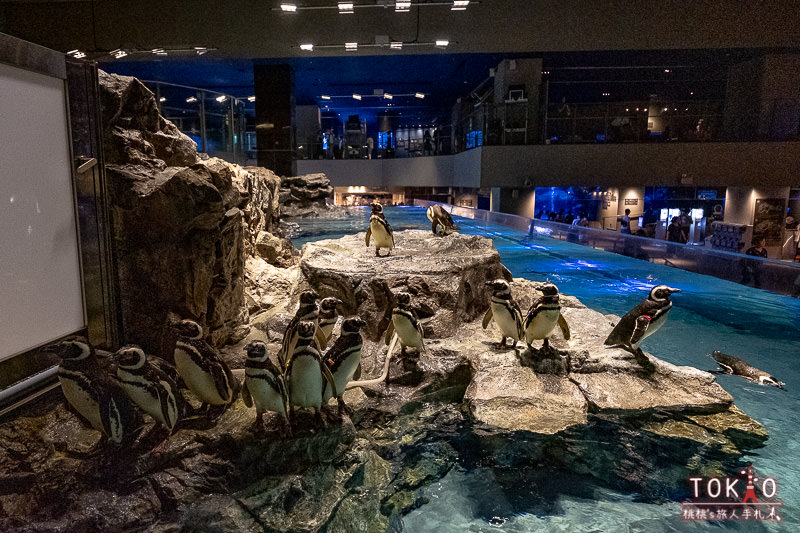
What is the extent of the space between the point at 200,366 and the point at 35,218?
112cm

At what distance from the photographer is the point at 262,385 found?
2.42 metres

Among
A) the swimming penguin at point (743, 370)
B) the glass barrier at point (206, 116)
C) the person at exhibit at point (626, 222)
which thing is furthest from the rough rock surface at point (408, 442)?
the person at exhibit at point (626, 222)

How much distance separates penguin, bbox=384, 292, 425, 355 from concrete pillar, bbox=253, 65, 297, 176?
11.8m

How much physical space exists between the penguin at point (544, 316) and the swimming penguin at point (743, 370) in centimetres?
202

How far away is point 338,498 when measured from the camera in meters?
2.45

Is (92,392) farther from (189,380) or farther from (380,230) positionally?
(380,230)

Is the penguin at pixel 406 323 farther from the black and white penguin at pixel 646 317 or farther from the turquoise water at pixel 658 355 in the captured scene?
the black and white penguin at pixel 646 317

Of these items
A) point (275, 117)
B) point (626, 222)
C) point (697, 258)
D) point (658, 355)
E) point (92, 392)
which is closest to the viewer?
point (92, 392)

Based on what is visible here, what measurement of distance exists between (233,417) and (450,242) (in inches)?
144

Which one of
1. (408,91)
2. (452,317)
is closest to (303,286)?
(452,317)

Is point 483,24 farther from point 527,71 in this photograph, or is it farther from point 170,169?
point 170,169

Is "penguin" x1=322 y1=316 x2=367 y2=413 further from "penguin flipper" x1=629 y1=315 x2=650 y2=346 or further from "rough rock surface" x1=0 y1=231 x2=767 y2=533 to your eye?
"penguin flipper" x1=629 y1=315 x2=650 y2=346

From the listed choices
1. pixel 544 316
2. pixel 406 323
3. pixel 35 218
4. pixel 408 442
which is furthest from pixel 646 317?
pixel 35 218

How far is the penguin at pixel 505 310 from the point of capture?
3.72 m
